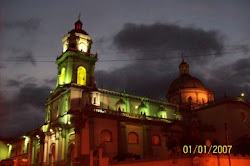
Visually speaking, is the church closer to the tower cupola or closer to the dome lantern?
the tower cupola

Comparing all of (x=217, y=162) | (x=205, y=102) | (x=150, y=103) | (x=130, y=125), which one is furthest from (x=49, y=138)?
(x=205, y=102)

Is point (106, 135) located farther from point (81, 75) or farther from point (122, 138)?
point (81, 75)

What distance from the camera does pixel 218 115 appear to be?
50.3m

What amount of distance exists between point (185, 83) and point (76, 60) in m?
27.8

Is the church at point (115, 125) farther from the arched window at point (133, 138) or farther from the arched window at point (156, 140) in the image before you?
the arched window at point (156, 140)

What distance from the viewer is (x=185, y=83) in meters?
62.5

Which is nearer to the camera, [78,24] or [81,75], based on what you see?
[81,75]

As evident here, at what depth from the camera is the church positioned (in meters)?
34.6

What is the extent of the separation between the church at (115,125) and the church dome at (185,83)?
491 cm

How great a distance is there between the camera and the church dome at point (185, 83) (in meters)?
62.1

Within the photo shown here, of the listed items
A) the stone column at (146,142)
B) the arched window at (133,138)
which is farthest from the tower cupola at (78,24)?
the arched window at (133,138)

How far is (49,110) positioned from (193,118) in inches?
1113

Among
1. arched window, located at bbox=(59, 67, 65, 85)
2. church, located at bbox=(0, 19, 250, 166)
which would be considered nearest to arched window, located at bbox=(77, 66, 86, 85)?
church, located at bbox=(0, 19, 250, 166)

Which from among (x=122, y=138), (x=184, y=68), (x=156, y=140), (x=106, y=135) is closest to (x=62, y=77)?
(x=106, y=135)
